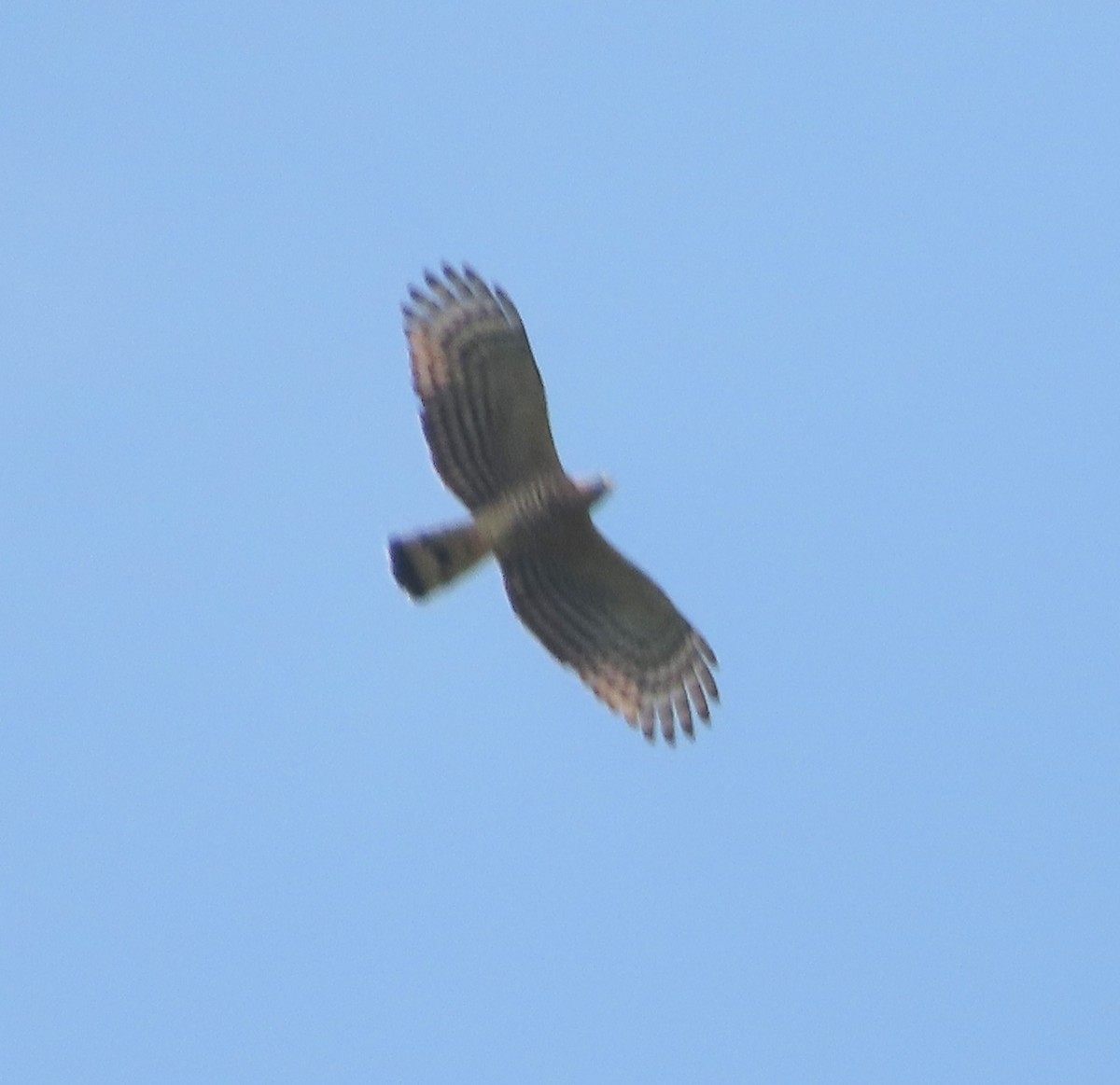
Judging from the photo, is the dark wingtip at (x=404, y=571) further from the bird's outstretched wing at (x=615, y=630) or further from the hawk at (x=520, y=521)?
the bird's outstretched wing at (x=615, y=630)

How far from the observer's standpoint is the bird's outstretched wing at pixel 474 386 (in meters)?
25.9

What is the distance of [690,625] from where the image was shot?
2677 centimetres

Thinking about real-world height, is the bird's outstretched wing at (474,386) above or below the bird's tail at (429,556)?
above

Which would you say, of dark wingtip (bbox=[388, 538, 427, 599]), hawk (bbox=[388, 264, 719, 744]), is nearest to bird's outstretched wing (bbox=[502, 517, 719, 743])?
hawk (bbox=[388, 264, 719, 744])

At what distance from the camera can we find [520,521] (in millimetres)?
26031

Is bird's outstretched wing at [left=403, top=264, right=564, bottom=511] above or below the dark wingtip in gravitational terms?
above

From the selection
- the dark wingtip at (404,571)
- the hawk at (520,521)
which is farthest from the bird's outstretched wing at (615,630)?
the dark wingtip at (404,571)

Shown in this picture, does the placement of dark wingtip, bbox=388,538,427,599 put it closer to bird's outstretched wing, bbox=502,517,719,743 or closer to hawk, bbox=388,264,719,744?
hawk, bbox=388,264,719,744

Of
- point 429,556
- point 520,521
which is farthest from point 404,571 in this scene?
point 520,521

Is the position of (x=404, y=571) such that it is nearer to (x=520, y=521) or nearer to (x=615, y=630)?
(x=520, y=521)

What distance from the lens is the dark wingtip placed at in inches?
1017

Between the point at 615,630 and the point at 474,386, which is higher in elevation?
the point at 474,386

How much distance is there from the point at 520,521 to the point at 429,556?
2.40ft

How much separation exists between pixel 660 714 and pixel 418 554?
2.29m
